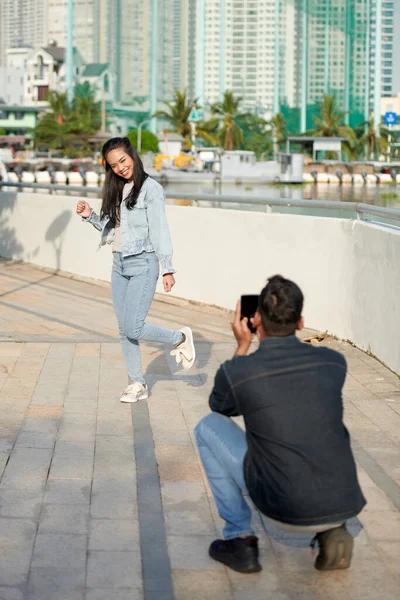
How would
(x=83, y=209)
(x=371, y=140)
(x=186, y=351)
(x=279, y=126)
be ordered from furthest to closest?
(x=279, y=126)
(x=371, y=140)
(x=186, y=351)
(x=83, y=209)

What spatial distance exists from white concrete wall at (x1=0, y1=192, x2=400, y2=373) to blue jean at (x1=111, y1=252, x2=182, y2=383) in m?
1.97

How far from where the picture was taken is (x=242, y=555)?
4191 mm

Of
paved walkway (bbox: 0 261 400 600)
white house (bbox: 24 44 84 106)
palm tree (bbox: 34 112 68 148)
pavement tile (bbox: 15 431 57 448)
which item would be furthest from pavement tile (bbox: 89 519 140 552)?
white house (bbox: 24 44 84 106)

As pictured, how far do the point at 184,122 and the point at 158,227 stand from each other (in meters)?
110

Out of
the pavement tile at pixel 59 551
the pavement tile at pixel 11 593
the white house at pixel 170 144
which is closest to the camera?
the pavement tile at pixel 11 593

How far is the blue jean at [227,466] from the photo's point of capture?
4.14 m

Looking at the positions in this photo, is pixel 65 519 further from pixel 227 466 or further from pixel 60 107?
pixel 60 107

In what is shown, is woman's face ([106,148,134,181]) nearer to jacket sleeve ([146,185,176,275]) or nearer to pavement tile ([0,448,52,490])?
jacket sleeve ([146,185,176,275])

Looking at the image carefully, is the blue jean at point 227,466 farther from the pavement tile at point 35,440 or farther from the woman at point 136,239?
the woman at point 136,239

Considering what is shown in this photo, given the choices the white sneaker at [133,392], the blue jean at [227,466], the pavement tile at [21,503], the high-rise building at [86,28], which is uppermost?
the high-rise building at [86,28]

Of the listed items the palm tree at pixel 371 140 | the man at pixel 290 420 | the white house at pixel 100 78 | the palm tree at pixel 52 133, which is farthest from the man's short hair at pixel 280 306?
the white house at pixel 100 78

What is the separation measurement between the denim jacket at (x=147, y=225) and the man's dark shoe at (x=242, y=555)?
2869mm

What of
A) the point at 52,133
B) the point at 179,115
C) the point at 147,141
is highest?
the point at 179,115

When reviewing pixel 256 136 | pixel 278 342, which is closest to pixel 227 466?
pixel 278 342
